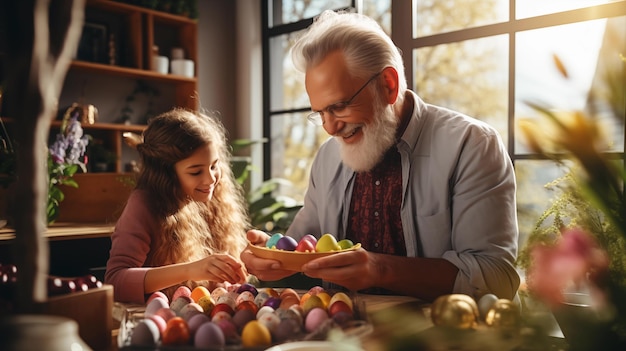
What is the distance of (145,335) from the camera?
28.2 inches

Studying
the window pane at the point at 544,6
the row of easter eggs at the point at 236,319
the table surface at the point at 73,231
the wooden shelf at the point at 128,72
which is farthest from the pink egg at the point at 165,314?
the wooden shelf at the point at 128,72

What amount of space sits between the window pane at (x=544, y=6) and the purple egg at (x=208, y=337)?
2863 millimetres

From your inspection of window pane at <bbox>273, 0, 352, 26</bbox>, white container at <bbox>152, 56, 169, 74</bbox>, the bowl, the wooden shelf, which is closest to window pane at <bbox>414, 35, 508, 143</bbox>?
window pane at <bbox>273, 0, 352, 26</bbox>

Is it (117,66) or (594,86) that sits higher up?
(117,66)

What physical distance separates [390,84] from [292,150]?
118 inches

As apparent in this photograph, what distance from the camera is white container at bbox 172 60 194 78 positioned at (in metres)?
4.22

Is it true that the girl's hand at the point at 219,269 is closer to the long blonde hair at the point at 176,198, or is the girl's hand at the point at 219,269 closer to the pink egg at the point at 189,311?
the long blonde hair at the point at 176,198

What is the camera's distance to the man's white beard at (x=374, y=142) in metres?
1.74

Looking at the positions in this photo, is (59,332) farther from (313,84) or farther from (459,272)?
(313,84)

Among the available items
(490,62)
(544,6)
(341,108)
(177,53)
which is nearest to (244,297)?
(341,108)

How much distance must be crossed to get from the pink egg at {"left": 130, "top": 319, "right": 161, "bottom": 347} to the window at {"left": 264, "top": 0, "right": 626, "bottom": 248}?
0.54m

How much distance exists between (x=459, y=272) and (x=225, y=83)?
3.78 meters

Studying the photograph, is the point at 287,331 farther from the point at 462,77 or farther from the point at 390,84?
the point at 462,77

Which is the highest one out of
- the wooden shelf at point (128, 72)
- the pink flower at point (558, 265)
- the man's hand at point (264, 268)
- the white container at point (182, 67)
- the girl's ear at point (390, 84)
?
the white container at point (182, 67)
